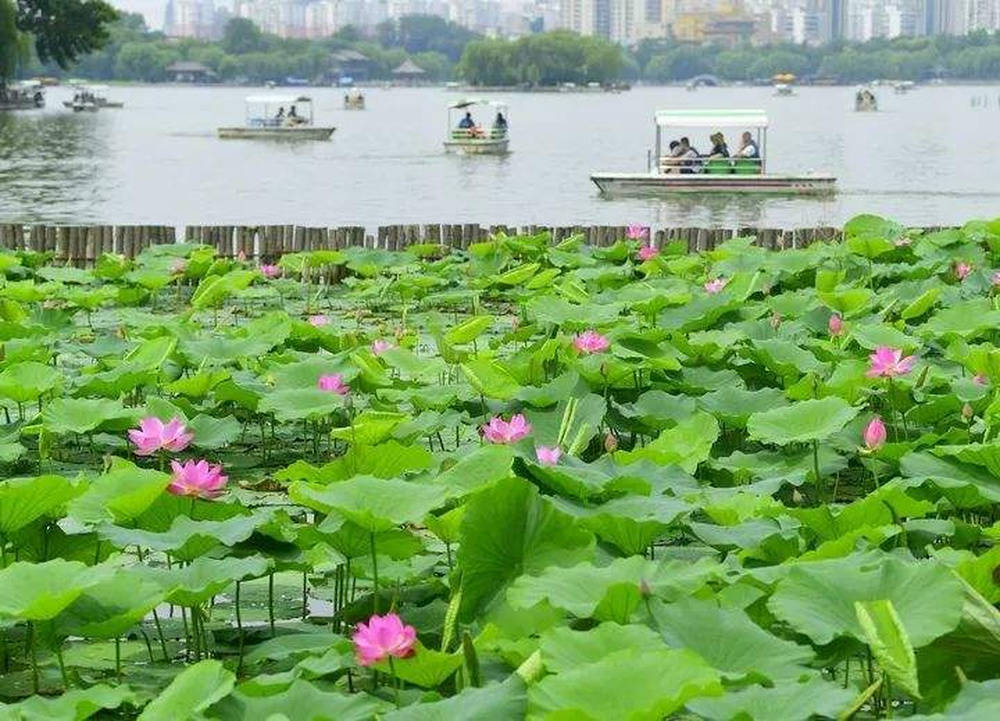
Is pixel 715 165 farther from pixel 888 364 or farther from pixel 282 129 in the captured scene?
pixel 282 129

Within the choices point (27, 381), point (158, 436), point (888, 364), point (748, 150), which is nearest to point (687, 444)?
point (888, 364)

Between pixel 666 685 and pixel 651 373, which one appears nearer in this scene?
pixel 666 685

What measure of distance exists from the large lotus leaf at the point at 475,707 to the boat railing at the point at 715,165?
21.8 meters

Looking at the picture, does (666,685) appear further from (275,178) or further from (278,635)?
(275,178)

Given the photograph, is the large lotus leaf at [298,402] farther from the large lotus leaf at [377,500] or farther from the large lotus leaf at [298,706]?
the large lotus leaf at [298,706]

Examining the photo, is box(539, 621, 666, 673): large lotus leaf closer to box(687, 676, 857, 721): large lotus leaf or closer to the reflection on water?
box(687, 676, 857, 721): large lotus leaf

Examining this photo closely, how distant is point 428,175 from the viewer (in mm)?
32656

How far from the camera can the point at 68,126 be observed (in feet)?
179

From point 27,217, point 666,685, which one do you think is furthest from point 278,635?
point 27,217

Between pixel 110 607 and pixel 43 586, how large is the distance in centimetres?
10

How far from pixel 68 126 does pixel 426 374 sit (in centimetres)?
5188

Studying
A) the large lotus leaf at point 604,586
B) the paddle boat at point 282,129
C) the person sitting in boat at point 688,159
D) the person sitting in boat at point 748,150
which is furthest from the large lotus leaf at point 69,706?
the paddle boat at point 282,129

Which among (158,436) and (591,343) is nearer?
(158,436)

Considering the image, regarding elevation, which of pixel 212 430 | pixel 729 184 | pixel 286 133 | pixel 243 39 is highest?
pixel 243 39
